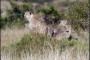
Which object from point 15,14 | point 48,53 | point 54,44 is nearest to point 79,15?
point 54,44

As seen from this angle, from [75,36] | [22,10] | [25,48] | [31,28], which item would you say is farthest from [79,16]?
[22,10]

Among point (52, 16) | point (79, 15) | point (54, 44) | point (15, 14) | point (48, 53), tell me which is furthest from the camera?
point (15, 14)

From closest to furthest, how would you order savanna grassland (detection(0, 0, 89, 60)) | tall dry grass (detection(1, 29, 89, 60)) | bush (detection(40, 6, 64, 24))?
tall dry grass (detection(1, 29, 89, 60)) < savanna grassland (detection(0, 0, 89, 60)) < bush (detection(40, 6, 64, 24))

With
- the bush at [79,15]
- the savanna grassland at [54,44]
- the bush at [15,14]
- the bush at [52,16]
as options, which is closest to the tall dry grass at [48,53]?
the savanna grassland at [54,44]

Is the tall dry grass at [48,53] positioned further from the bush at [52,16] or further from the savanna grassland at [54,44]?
the bush at [52,16]

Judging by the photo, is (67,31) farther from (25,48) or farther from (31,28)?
(25,48)

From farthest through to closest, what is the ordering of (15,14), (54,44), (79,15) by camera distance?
1. (15,14)
2. (79,15)
3. (54,44)

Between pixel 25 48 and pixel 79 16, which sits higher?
pixel 79 16

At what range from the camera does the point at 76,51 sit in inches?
425

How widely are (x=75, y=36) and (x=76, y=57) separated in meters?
3.24

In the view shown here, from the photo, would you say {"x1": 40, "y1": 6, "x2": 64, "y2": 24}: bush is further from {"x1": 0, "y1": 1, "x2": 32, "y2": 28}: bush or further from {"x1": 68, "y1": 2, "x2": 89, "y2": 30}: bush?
{"x1": 68, "y1": 2, "x2": 89, "y2": 30}: bush

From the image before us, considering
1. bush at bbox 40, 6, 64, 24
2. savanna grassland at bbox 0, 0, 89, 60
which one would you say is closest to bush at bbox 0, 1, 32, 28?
bush at bbox 40, 6, 64, 24

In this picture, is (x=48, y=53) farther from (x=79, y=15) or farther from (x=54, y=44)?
(x=79, y=15)

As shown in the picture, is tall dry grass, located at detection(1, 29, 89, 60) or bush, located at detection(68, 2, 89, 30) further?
bush, located at detection(68, 2, 89, 30)
